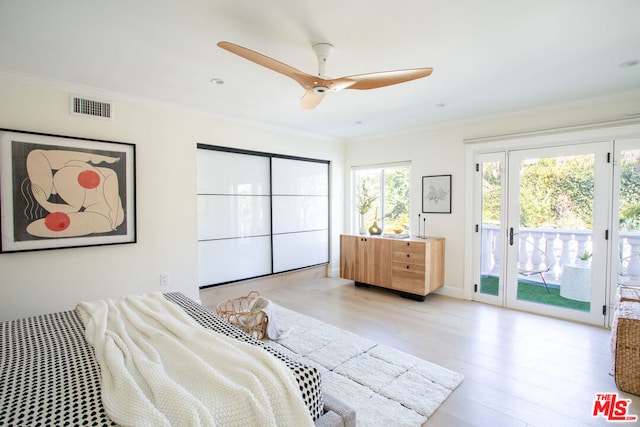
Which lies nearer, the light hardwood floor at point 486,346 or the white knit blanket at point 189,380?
the white knit blanket at point 189,380

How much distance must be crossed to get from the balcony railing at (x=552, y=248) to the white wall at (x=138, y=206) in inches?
133

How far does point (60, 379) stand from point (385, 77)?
232cm

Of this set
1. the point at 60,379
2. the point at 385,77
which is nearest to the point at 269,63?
the point at 385,77

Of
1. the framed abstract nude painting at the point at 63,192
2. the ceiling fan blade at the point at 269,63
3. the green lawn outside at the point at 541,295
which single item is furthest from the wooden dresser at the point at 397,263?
the framed abstract nude painting at the point at 63,192

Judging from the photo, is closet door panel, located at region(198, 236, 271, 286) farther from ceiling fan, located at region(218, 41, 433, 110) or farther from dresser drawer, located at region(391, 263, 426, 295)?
ceiling fan, located at region(218, 41, 433, 110)

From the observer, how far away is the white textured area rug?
1.97m

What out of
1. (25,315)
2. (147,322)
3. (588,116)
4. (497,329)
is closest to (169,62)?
(147,322)

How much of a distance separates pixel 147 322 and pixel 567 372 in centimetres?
303

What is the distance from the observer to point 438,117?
160 inches

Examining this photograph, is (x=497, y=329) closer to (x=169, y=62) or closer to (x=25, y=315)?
(x=169, y=62)

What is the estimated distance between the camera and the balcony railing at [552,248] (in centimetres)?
317

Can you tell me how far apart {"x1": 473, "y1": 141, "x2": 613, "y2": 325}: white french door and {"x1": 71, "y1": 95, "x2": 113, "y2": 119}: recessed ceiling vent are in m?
4.30

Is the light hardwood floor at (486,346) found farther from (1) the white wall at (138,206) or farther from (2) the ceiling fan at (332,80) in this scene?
(2) the ceiling fan at (332,80)

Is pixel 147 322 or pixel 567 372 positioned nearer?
pixel 147 322
